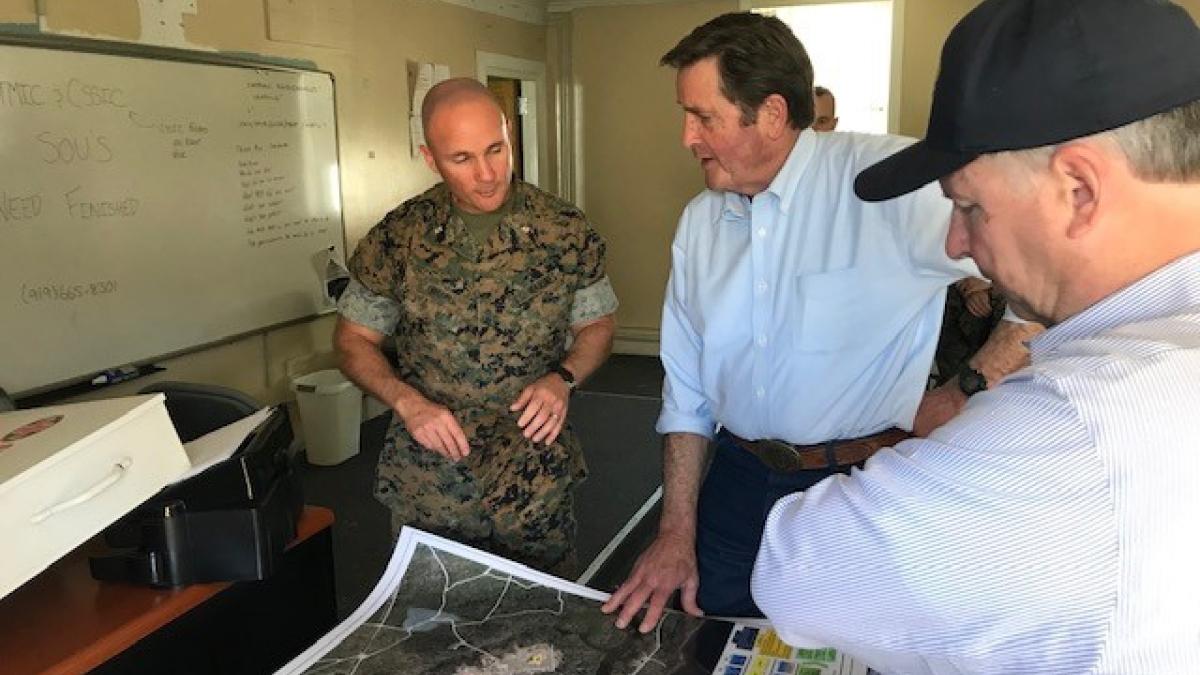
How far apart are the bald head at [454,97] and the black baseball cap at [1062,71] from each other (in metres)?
1.10

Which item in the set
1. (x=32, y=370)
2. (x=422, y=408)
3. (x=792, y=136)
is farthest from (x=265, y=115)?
(x=792, y=136)

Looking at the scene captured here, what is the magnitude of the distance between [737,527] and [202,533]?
2.58 feet

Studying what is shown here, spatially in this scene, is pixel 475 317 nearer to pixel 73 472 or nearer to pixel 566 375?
pixel 566 375

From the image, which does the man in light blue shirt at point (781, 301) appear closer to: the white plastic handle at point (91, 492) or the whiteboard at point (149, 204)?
the white plastic handle at point (91, 492)

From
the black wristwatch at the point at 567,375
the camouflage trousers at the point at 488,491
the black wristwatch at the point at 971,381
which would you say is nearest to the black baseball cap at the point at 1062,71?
the black wristwatch at the point at 971,381

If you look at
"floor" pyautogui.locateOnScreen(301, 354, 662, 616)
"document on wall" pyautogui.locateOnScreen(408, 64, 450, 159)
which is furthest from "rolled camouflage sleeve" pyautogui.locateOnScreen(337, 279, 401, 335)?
"document on wall" pyautogui.locateOnScreen(408, 64, 450, 159)

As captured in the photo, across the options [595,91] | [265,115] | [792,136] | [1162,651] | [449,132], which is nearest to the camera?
[1162,651]

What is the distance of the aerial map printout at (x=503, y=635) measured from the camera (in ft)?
3.14

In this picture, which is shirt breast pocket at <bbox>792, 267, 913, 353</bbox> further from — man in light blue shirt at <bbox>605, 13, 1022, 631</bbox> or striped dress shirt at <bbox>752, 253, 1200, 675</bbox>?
striped dress shirt at <bbox>752, 253, 1200, 675</bbox>

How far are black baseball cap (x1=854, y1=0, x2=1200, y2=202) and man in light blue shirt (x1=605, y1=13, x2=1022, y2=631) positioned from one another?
661 millimetres

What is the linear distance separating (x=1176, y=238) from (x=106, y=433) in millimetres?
998

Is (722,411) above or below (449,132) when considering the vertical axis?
below

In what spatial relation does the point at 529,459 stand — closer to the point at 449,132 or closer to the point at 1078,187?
the point at 449,132

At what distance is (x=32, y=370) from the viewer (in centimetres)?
273
